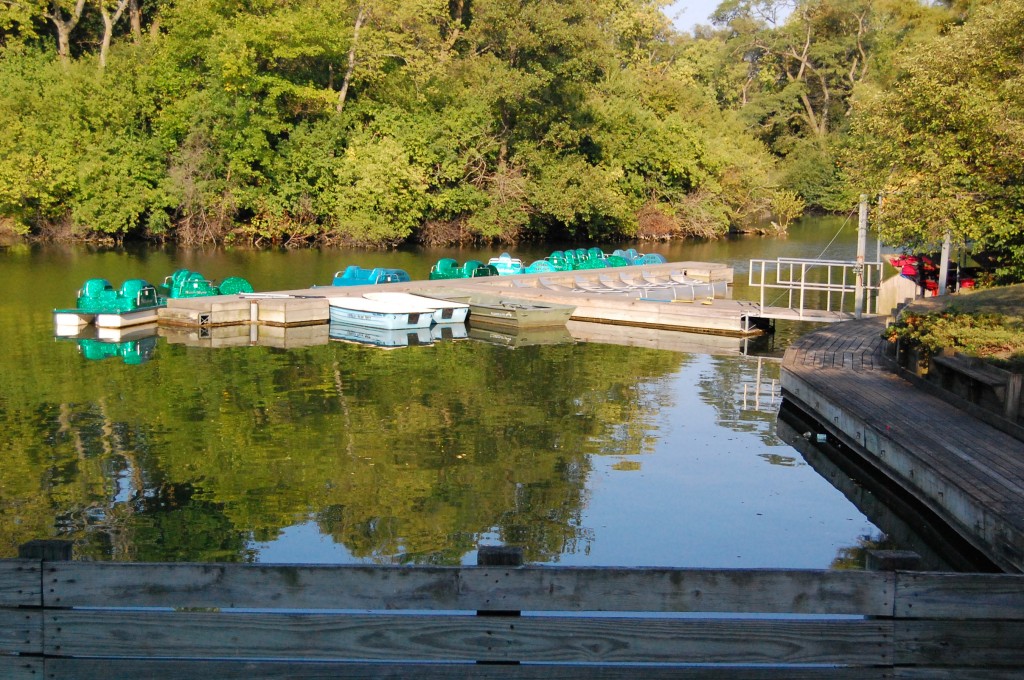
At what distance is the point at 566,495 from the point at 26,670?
373 inches

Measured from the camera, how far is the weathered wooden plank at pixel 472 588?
5422 millimetres

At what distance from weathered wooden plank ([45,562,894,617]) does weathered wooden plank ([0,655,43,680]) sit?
307 mm

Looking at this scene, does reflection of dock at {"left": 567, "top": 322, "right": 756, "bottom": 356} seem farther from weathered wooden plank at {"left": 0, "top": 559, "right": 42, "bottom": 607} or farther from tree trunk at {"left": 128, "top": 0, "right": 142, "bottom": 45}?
tree trunk at {"left": 128, "top": 0, "right": 142, "bottom": 45}

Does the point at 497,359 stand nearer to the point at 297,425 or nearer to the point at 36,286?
the point at 297,425

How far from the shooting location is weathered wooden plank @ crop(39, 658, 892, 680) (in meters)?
5.40

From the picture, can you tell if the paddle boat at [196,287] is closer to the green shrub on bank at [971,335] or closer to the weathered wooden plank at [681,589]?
the green shrub on bank at [971,335]

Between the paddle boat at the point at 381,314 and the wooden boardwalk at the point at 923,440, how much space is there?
11567 millimetres

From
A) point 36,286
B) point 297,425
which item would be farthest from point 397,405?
point 36,286

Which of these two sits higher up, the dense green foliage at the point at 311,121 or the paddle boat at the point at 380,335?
the dense green foliage at the point at 311,121

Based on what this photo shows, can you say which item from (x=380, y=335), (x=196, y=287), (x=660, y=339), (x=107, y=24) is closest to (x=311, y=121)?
→ (x=107, y=24)

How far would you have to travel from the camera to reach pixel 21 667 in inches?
213

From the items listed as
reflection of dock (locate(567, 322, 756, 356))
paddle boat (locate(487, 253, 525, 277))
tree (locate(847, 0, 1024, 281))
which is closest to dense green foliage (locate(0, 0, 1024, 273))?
paddle boat (locate(487, 253, 525, 277))

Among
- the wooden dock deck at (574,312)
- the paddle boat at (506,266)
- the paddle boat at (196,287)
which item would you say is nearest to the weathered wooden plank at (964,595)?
the wooden dock deck at (574,312)

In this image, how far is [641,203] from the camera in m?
64.1
